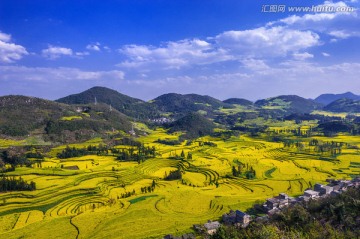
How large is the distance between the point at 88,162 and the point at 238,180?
47598 mm

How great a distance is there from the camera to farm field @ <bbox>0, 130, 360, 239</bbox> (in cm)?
4212

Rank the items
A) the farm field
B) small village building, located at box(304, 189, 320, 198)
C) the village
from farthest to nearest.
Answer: small village building, located at box(304, 189, 320, 198) → the farm field → the village

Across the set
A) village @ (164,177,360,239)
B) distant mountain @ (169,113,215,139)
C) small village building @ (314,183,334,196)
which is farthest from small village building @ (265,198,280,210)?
distant mountain @ (169,113,215,139)

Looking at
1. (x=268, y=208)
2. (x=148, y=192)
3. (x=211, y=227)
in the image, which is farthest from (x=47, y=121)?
(x=268, y=208)

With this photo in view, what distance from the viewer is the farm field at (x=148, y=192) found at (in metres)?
42.1

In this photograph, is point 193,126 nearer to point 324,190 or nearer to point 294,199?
point 324,190

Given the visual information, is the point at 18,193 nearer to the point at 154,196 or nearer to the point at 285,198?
the point at 154,196

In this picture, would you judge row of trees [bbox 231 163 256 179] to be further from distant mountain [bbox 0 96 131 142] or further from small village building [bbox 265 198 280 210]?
distant mountain [bbox 0 96 131 142]

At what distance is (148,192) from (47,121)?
9464 cm

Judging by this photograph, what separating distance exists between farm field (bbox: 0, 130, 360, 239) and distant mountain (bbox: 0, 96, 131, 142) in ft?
116

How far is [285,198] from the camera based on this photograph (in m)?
43.9

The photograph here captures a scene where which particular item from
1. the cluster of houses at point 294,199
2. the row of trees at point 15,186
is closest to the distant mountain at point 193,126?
the row of trees at point 15,186

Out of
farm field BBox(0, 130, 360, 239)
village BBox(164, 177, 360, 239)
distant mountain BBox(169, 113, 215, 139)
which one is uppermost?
distant mountain BBox(169, 113, 215, 139)

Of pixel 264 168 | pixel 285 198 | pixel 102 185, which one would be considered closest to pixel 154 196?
pixel 102 185
